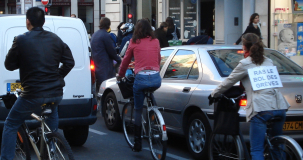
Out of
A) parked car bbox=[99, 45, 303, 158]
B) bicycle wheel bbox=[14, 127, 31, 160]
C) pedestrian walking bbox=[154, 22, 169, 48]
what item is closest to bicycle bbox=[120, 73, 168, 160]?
parked car bbox=[99, 45, 303, 158]

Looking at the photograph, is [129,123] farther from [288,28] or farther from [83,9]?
[83,9]

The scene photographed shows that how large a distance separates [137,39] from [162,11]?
45.5 feet

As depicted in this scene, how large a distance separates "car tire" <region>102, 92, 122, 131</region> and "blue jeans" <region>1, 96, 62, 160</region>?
10.1ft

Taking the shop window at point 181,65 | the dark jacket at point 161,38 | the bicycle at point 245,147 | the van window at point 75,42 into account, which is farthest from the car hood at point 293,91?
the dark jacket at point 161,38

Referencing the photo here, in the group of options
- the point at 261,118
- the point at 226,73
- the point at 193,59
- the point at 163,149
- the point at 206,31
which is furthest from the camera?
the point at 206,31

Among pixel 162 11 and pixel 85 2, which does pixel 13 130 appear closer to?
pixel 162 11

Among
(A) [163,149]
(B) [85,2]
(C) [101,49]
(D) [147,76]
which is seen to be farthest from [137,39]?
(B) [85,2]

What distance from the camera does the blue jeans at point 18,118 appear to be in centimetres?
466

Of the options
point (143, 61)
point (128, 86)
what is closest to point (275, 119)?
point (143, 61)

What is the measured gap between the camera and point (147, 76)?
232 inches

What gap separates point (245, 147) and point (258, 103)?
514 millimetres

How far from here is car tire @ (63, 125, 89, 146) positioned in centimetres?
687

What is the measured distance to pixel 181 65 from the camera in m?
6.74

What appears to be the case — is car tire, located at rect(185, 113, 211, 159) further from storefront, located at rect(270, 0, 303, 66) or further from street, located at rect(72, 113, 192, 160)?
storefront, located at rect(270, 0, 303, 66)
